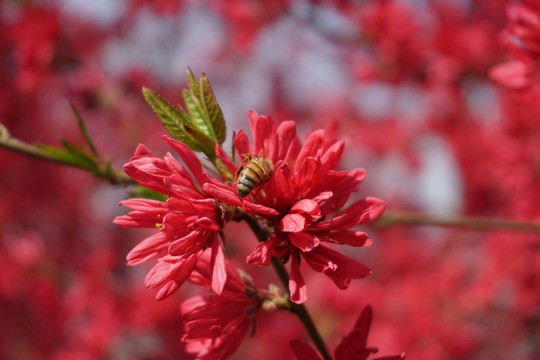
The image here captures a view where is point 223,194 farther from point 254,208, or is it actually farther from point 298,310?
point 298,310

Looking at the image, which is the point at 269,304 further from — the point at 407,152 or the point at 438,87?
the point at 407,152

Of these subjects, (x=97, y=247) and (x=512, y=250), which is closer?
(x=512, y=250)

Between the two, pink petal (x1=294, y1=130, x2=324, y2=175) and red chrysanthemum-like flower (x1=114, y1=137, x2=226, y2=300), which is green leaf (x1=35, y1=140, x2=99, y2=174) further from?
pink petal (x1=294, y1=130, x2=324, y2=175)

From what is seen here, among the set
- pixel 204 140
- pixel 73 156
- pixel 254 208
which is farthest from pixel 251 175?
pixel 73 156

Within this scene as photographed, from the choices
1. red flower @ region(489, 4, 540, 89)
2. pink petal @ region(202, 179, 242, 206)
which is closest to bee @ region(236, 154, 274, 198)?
pink petal @ region(202, 179, 242, 206)

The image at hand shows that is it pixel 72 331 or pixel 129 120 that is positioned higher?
pixel 129 120

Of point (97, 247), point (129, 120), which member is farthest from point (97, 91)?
point (97, 247)
